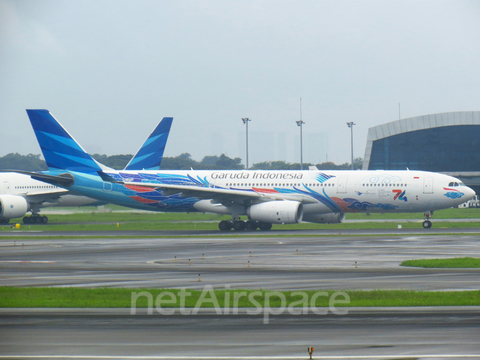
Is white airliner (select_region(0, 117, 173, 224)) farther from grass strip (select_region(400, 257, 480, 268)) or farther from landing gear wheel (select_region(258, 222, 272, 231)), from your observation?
grass strip (select_region(400, 257, 480, 268))

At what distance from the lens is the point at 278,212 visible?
39875 millimetres

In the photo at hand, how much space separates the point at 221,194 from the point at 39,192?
2349 centimetres

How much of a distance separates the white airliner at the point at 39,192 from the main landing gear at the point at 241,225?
15768mm

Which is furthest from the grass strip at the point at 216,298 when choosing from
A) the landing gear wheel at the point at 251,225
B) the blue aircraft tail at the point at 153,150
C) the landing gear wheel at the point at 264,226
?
the blue aircraft tail at the point at 153,150

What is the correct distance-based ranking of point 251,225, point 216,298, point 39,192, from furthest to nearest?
point 39,192
point 251,225
point 216,298

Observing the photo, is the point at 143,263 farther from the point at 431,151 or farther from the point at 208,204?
the point at 431,151

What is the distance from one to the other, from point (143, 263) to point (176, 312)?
1051 centimetres

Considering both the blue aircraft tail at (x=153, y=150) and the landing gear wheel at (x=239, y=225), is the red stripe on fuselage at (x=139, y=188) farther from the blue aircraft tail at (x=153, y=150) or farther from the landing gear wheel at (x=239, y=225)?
the blue aircraft tail at (x=153, y=150)

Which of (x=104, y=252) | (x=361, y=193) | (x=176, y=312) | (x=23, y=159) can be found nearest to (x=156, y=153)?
(x=361, y=193)

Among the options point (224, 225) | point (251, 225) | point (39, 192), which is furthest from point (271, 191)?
point (39, 192)

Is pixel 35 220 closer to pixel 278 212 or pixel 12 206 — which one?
pixel 12 206

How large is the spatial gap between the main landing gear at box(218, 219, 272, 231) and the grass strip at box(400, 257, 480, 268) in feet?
71.6

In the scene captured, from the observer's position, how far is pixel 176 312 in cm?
1291

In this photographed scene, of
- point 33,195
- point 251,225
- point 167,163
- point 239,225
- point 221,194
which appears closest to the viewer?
point 221,194
